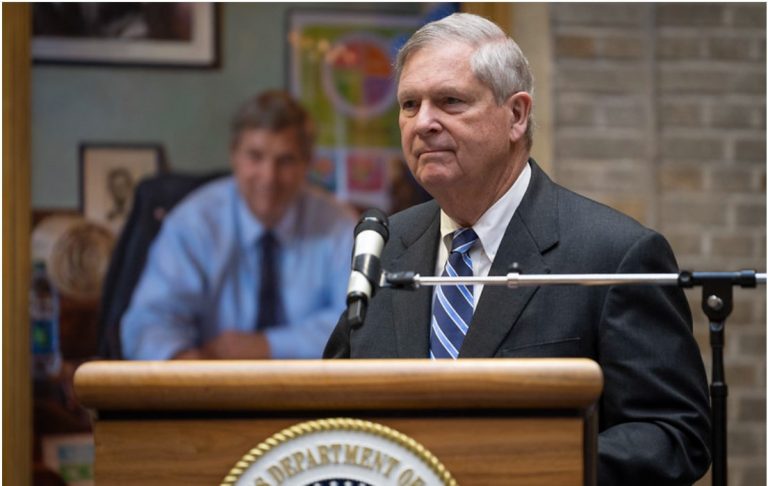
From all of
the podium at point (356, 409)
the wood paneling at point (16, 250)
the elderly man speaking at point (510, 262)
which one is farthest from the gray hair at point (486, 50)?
the wood paneling at point (16, 250)

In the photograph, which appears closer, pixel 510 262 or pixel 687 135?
pixel 510 262

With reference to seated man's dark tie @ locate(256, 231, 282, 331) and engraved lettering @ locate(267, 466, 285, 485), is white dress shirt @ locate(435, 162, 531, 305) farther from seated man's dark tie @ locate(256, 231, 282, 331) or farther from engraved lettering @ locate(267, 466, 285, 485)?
seated man's dark tie @ locate(256, 231, 282, 331)

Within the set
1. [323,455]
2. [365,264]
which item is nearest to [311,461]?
[323,455]

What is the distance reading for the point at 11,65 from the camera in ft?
18.1

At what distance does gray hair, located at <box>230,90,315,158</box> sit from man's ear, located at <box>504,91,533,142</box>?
103 inches

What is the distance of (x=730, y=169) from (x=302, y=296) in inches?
71.8

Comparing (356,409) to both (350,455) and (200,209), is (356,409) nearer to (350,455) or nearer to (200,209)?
(350,455)

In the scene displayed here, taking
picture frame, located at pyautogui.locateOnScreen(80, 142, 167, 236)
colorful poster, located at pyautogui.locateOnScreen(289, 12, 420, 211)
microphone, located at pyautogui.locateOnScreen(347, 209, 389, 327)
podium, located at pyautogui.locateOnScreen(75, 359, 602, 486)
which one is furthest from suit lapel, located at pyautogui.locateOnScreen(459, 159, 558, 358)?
picture frame, located at pyautogui.locateOnScreen(80, 142, 167, 236)

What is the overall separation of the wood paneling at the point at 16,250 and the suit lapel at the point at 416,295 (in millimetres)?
2567

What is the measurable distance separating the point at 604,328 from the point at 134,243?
3.15 metres

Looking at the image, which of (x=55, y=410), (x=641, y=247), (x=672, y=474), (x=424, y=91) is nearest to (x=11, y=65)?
(x=55, y=410)

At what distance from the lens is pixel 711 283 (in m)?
2.52

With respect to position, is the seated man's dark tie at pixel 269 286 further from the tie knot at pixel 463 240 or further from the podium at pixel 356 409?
the podium at pixel 356 409

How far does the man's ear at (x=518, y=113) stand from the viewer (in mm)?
3203
